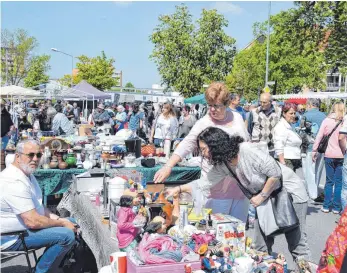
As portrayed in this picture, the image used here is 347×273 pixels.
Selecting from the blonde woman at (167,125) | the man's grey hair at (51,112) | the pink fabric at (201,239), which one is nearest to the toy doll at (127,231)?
the pink fabric at (201,239)

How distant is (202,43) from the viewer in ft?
91.4

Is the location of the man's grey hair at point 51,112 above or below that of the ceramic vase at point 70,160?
above

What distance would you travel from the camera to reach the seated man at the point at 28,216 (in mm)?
3369

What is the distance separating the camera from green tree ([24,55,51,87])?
166 feet

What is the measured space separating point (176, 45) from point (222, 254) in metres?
26.5

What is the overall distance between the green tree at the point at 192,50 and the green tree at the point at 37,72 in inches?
1006

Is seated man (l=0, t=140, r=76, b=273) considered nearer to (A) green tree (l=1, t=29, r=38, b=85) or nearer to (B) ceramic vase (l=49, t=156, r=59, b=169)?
(B) ceramic vase (l=49, t=156, r=59, b=169)

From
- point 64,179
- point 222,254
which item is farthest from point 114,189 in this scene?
point 64,179

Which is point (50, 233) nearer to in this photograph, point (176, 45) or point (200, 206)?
point (200, 206)

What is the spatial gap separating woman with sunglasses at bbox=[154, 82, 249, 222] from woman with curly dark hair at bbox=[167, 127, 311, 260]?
115 millimetres

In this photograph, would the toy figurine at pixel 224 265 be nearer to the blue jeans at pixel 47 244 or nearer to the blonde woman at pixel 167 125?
the blue jeans at pixel 47 244

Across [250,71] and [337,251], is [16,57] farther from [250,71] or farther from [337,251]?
[337,251]

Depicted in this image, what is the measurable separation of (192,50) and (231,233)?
26183mm

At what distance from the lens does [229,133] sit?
3369 mm
